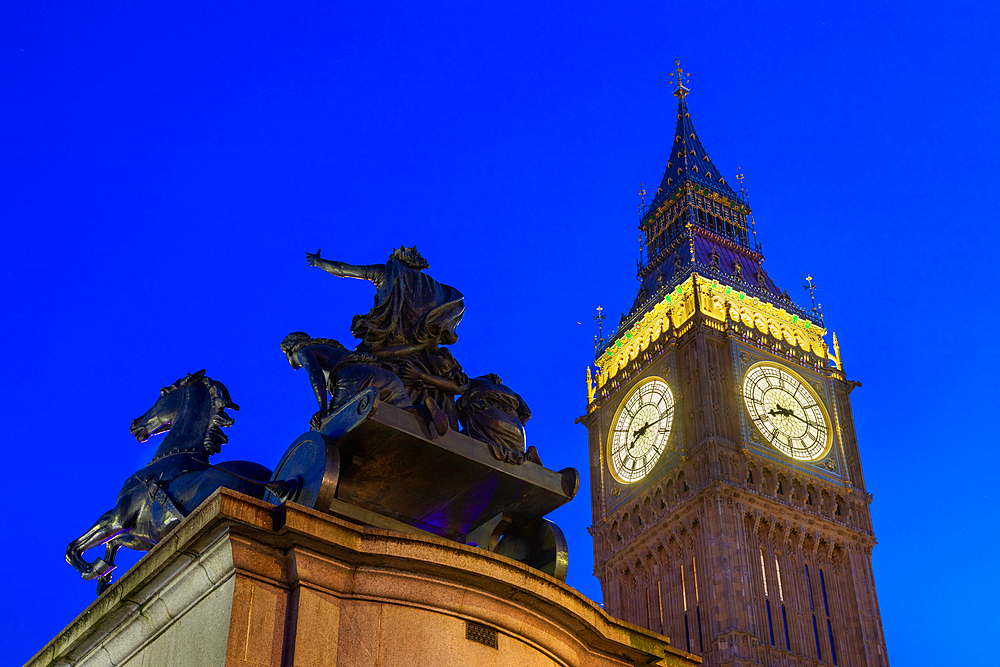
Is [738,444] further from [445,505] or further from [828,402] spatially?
[445,505]

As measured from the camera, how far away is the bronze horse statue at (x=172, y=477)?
9.01 metres

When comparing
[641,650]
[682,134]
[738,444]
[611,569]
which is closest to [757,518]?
[738,444]

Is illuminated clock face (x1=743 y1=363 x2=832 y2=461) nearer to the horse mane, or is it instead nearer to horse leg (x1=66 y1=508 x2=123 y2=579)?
the horse mane

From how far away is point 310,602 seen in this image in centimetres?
741

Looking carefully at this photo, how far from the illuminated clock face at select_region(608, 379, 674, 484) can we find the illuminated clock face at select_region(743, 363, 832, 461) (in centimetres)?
385

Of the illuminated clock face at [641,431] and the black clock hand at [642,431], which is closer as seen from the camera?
the illuminated clock face at [641,431]

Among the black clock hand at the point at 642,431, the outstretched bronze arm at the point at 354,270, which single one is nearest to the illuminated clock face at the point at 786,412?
the black clock hand at the point at 642,431

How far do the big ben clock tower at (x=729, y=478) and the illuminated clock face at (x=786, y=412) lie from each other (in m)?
0.08

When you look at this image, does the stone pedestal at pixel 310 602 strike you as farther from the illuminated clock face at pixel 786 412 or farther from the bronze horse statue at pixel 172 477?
the illuminated clock face at pixel 786 412

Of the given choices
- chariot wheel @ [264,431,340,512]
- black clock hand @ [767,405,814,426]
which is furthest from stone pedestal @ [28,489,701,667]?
black clock hand @ [767,405,814,426]

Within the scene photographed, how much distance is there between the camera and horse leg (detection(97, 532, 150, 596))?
30.9ft

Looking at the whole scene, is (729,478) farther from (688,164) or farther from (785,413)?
(688,164)

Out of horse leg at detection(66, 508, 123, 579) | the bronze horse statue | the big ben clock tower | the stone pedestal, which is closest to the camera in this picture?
the stone pedestal

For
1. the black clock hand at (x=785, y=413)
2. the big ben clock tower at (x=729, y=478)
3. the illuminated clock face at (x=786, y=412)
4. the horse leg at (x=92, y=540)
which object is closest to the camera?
the horse leg at (x=92, y=540)
